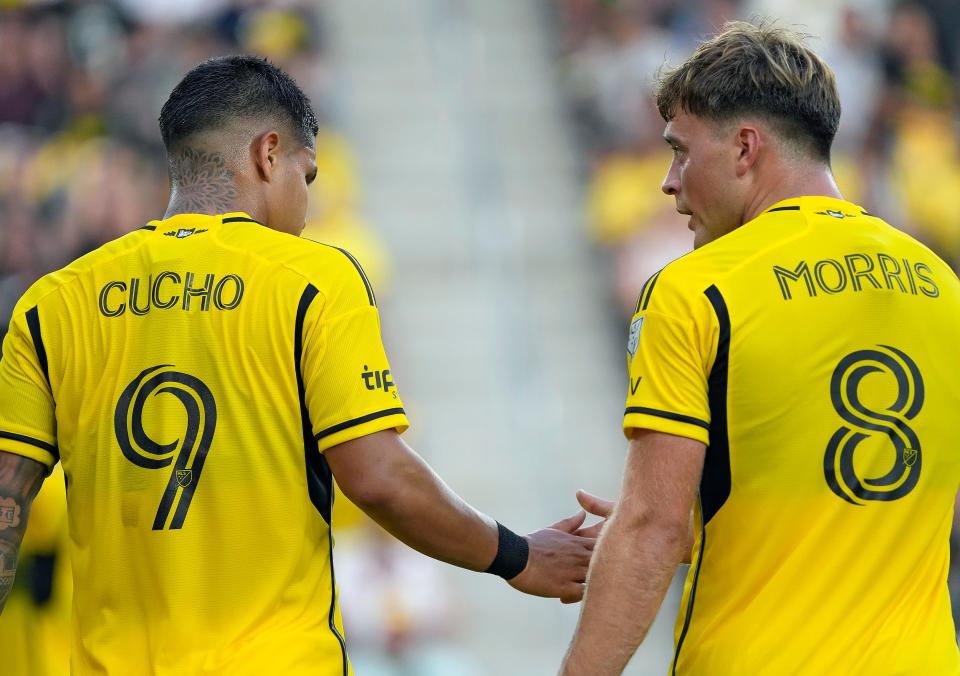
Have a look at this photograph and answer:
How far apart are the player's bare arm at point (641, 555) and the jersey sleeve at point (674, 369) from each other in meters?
0.04

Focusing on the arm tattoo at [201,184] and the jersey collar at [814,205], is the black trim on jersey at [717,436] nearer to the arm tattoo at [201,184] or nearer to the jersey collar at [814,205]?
the jersey collar at [814,205]

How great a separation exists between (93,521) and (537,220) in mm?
8406

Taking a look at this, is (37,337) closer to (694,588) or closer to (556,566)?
(556,566)

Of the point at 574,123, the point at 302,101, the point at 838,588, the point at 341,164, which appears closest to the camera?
the point at 838,588

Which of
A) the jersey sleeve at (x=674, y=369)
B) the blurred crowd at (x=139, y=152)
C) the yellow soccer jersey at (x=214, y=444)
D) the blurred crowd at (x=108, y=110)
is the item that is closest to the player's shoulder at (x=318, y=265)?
the yellow soccer jersey at (x=214, y=444)

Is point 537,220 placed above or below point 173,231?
above

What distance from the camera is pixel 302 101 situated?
3.56 meters

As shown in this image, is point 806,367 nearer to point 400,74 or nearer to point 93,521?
point 93,521

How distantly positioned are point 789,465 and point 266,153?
149 centimetres

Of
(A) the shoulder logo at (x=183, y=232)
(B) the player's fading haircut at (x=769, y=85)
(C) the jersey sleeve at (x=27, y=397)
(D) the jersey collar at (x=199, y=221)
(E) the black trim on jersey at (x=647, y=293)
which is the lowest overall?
(C) the jersey sleeve at (x=27, y=397)

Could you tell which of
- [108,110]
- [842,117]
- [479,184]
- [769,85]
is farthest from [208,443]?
[842,117]

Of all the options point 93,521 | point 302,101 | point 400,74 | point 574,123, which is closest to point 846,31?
point 574,123

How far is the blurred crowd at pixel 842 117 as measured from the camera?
10047mm

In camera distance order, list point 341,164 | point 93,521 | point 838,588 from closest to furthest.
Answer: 1. point 838,588
2. point 93,521
3. point 341,164
